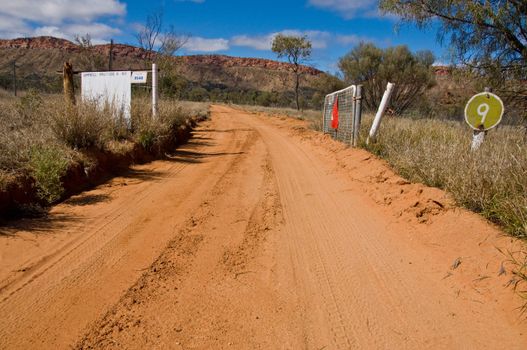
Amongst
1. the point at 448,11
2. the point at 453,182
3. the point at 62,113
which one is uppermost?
the point at 448,11

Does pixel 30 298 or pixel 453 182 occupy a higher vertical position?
pixel 453 182

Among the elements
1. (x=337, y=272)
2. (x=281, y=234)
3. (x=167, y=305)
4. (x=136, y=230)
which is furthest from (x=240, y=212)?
(x=167, y=305)

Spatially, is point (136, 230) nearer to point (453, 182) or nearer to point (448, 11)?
point (453, 182)

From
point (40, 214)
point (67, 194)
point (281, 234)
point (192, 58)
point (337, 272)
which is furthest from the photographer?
point (192, 58)

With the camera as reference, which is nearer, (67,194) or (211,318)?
(211,318)

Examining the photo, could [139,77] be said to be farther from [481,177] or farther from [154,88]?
[481,177]

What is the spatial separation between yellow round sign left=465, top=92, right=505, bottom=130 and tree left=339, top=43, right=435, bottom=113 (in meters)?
20.8

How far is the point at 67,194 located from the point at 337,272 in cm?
440

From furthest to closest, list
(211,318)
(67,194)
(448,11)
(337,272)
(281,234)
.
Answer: (448,11)
(67,194)
(281,234)
(337,272)
(211,318)

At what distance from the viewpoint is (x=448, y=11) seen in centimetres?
1013

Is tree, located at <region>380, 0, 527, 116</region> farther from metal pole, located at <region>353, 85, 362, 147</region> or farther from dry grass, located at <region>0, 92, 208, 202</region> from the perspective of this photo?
dry grass, located at <region>0, 92, 208, 202</region>

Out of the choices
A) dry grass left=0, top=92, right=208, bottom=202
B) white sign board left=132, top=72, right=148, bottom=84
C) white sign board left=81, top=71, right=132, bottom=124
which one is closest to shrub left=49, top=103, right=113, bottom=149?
dry grass left=0, top=92, right=208, bottom=202

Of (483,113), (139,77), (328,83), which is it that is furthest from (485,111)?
(328,83)

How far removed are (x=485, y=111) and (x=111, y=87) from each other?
32.3 ft
